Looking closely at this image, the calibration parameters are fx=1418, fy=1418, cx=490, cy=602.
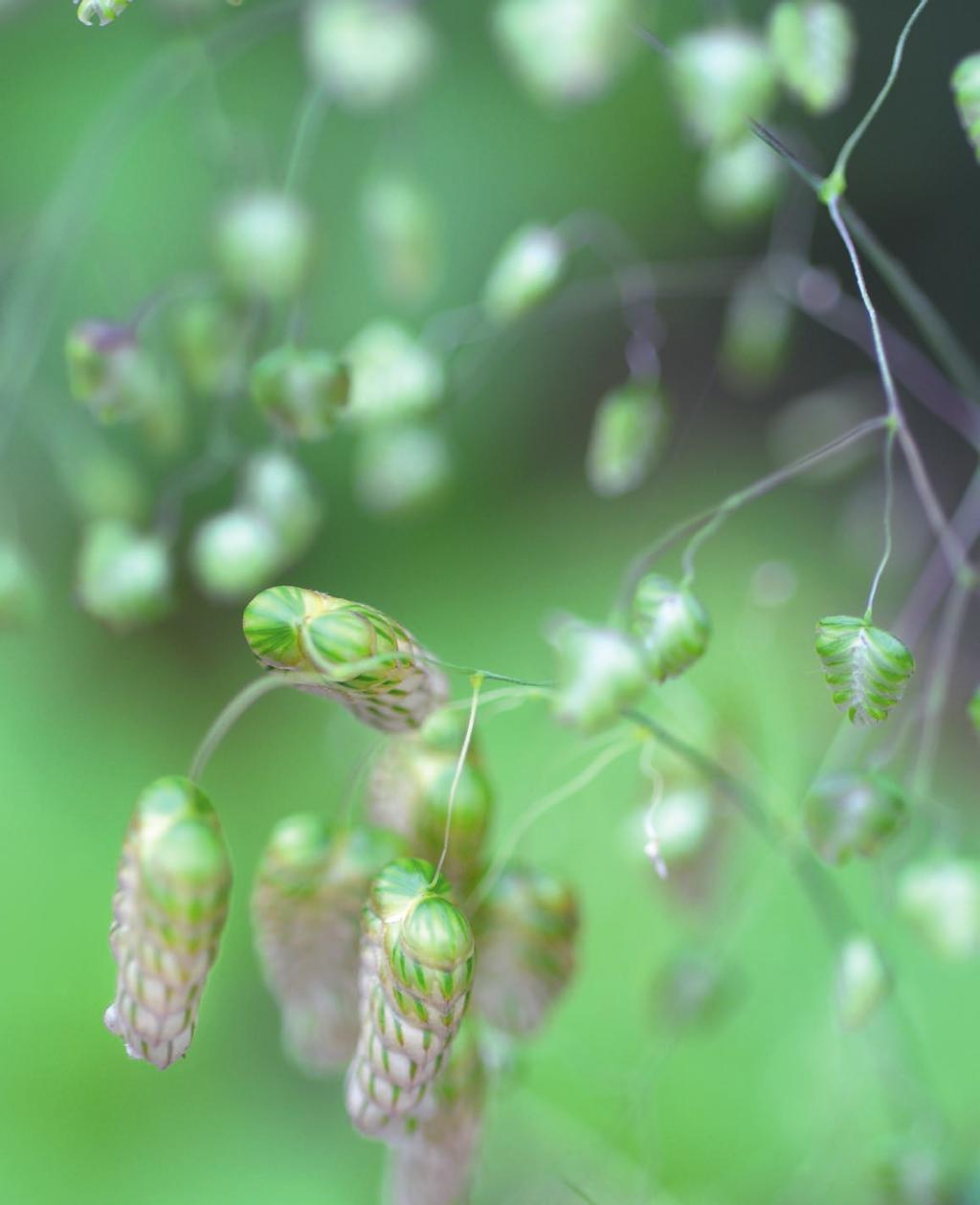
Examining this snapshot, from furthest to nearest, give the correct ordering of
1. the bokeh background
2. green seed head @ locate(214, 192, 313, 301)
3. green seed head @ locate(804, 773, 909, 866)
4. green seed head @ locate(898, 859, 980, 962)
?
the bokeh background
green seed head @ locate(214, 192, 313, 301)
green seed head @ locate(898, 859, 980, 962)
green seed head @ locate(804, 773, 909, 866)

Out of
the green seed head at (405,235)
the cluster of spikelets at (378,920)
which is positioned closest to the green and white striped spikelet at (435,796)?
the cluster of spikelets at (378,920)

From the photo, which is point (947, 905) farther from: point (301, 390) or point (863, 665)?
point (301, 390)

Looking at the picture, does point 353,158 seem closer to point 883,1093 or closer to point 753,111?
point 753,111

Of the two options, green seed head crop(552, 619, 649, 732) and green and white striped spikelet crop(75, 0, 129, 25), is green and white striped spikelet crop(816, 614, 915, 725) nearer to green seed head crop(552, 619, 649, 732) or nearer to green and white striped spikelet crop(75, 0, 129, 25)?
green seed head crop(552, 619, 649, 732)

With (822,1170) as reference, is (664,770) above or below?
above

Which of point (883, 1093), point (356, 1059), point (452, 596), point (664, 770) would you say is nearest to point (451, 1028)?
point (356, 1059)

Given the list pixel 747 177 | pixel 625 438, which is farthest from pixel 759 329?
pixel 625 438

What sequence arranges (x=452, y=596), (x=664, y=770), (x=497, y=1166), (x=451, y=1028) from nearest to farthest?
1. (x=451, y=1028)
2. (x=664, y=770)
3. (x=497, y=1166)
4. (x=452, y=596)

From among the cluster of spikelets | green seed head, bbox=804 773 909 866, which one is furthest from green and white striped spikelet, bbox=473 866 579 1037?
green seed head, bbox=804 773 909 866
